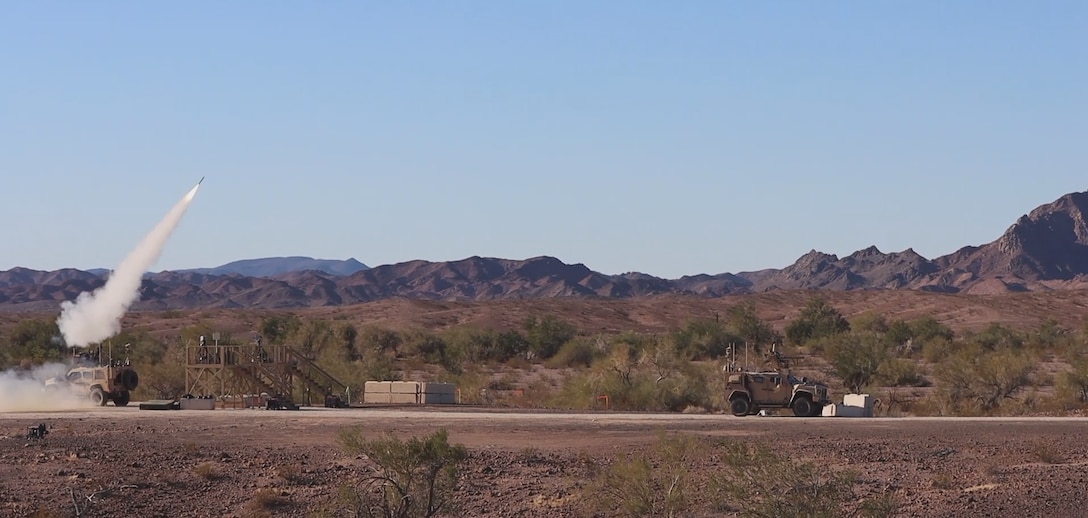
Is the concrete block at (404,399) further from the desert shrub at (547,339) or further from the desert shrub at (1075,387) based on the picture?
the desert shrub at (547,339)

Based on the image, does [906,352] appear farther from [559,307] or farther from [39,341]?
[559,307]

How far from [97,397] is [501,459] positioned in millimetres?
24301

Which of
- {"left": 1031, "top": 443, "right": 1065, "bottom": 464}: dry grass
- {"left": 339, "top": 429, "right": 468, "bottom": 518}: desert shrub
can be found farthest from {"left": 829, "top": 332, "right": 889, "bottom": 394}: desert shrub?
{"left": 339, "top": 429, "right": 468, "bottom": 518}: desert shrub

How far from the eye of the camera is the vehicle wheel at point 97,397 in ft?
158

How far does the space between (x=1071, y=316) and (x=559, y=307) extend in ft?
132

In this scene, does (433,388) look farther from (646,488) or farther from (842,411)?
(646,488)

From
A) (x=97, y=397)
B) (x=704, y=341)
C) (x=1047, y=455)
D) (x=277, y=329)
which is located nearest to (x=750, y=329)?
(x=704, y=341)

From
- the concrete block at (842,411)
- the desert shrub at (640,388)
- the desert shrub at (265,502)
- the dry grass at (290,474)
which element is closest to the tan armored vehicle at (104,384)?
the desert shrub at (640,388)

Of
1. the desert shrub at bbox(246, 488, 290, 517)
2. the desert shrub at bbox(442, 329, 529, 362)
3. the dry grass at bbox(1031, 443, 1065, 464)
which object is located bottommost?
the desert shrub at bbox(246, 488, 290, 517)

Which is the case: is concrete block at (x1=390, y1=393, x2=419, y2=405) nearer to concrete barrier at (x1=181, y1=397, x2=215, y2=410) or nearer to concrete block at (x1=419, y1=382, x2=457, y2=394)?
concrete block at (x1=419, y1=382, x2=457, y2=394)

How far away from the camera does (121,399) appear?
48438 mm

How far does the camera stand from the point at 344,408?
4531 cm

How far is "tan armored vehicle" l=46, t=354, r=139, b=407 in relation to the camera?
4831cm

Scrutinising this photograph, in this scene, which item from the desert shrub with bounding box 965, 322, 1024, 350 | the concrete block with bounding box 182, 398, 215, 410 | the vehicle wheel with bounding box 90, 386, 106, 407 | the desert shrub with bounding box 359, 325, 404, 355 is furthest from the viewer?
the desert shrub with bounding box 359, 325, 404, 355
